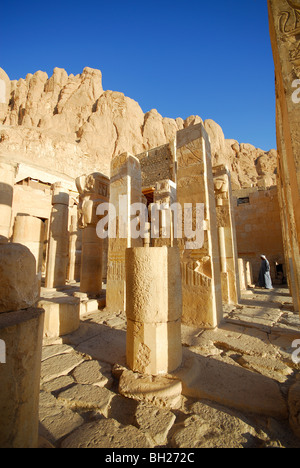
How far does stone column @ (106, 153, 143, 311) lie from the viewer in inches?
198

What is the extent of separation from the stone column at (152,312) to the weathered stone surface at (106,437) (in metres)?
0.71

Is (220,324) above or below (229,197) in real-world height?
below

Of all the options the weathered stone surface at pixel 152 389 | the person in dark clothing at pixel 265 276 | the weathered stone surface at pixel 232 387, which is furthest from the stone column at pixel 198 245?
the person in dark clothing at pixel 265 276

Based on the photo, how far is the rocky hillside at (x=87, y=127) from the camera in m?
23.8

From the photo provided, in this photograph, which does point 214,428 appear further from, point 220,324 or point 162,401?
point 220,324

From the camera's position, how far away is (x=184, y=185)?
418 centimetres

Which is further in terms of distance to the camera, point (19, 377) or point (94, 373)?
point (94, 373)

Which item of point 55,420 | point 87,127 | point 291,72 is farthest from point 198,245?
point 87,127

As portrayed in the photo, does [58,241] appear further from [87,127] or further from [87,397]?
[87,127]

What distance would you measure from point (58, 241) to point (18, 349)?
7186 mm

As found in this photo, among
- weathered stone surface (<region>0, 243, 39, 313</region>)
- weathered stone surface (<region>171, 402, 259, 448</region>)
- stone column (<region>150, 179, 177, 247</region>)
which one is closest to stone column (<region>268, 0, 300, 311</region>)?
weathered stone surface (<region>171, 402, 259, 448</region>)

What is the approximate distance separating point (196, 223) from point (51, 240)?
19.6ft

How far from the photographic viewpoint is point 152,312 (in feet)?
7.83
